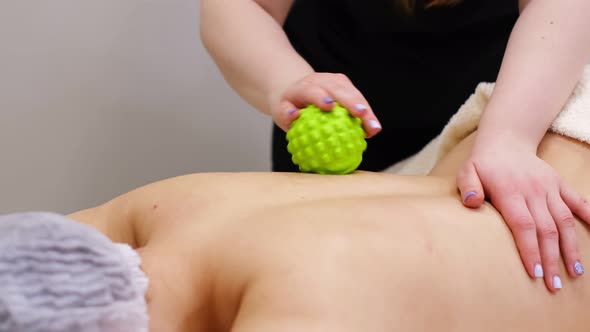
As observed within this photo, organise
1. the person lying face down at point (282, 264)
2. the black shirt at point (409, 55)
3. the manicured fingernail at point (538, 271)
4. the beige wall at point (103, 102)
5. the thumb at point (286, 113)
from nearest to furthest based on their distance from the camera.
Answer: the person lying face down at point (282, 264), the manicured fingernail at point (538, 271), the thumb at point (286, 113), the black shirt at point (409, 55), the beige wall at point (103, 102)

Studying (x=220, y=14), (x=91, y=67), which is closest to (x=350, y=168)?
(x=220, y=14)

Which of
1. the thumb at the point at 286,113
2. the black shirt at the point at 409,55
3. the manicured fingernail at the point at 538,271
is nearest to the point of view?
the manicured fingernail at the point at 538,271

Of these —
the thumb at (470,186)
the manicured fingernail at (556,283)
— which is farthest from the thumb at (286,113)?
the manicured fingernail at (556,283)

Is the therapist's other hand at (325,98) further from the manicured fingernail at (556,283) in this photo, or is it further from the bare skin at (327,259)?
the manicured fingernail at (556,283)

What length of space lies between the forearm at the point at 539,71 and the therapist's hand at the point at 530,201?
3 cm

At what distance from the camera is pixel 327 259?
0.44m

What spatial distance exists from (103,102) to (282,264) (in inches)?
31.9

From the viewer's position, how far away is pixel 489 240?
53cm

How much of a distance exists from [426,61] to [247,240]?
540 millimetres

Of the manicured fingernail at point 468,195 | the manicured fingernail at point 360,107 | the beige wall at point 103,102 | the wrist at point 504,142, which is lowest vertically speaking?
the beige wall at point 103,102

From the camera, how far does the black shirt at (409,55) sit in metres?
0.89

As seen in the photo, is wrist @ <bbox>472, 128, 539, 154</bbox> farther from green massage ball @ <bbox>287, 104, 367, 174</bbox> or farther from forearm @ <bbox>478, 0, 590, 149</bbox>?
green massage ball @ <bbox>287, 104, 367, 174</bbox>

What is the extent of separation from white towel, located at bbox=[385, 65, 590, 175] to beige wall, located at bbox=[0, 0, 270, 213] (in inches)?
19.4

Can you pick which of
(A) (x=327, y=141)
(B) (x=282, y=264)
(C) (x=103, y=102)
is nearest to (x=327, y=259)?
(B) (x=282, y=264)
